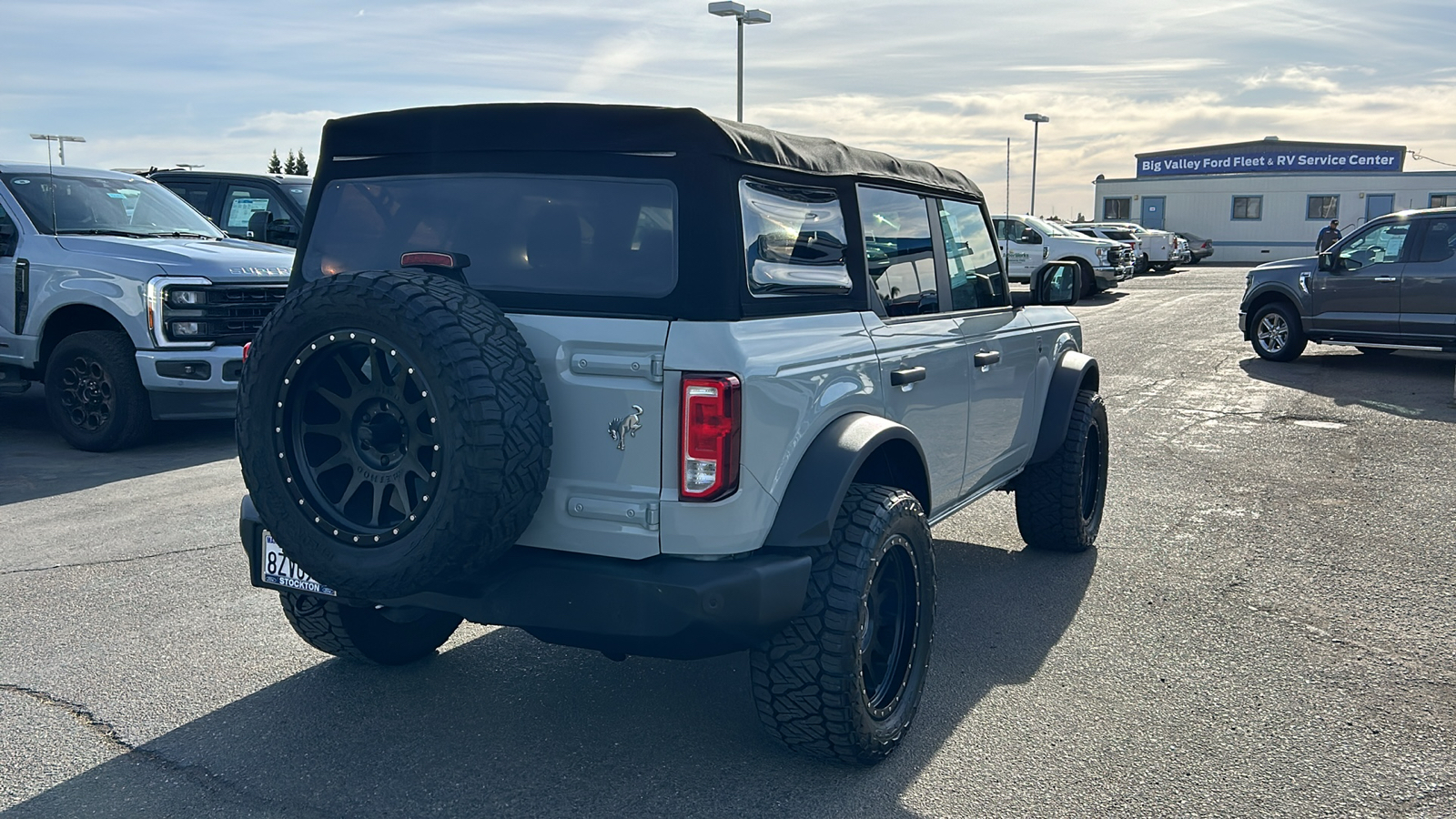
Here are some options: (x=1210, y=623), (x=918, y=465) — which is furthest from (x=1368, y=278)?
(x=918, y=465)

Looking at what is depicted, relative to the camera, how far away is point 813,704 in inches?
132

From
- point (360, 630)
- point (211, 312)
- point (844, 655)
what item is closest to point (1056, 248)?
point (211, 312)

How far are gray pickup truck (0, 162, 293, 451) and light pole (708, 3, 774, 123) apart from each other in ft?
63.7

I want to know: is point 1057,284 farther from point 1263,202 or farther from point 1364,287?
point 1263,202

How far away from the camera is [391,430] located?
10.4ft

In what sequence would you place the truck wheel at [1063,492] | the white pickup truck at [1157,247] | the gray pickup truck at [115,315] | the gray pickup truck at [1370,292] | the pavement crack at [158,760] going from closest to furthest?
the pavement crack at [158,760] → the truck wheel at [1063,492] → the gray pickup truck at [115,315] → the gray pickup truck at [1370,292] → the white pickup truck at [1157,247]

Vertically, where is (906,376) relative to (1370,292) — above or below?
above

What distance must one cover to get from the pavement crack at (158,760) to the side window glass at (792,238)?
6.23ft

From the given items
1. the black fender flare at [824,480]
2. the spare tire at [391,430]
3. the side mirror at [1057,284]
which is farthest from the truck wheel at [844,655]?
the side mirror at [1057,284]

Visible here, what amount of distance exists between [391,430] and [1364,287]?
1319 centimetres

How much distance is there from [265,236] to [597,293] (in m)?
8.44

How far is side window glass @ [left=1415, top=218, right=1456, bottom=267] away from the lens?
1285 centimetres

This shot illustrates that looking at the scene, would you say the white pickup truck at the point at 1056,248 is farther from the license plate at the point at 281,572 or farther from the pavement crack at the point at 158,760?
the pavement crack at the point at 158,760

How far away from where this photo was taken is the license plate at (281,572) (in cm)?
358
